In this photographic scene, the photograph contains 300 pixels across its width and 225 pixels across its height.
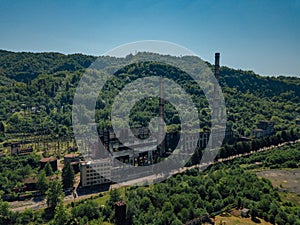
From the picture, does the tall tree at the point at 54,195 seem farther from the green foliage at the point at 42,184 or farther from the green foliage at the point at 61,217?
the green foliage at the point at 61,217

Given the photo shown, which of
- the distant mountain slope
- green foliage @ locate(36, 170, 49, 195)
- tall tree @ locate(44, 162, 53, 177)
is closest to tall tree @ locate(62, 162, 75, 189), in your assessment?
green foliage @ locate(36, 170, 49, 195)

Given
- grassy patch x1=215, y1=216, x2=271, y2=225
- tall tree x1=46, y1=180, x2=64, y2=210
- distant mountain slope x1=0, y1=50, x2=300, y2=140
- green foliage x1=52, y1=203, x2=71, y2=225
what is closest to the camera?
green foliage x1=52, y1=203, x2=71, y2=225

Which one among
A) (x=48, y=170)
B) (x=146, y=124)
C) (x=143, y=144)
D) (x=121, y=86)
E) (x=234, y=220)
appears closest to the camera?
(x=234, y=220)

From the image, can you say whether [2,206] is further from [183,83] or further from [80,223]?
[183,83]

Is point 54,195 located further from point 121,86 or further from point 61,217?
point 121,86

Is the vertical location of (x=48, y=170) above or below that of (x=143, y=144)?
below

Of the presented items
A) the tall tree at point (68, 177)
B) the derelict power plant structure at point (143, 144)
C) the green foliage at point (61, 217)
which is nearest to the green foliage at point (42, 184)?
the tall tree at point (68, 177)

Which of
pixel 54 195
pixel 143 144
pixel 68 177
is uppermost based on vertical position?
pixel 143 144

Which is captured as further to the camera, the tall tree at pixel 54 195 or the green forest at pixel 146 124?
the tall tree at pixel 54 195

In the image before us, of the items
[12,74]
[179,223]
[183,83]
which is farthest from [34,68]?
[179,223]

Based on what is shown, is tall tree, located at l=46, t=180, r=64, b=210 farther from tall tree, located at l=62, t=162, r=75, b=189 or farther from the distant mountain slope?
the distant mountain slope

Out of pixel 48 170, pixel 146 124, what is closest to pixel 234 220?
pixel 48 170
